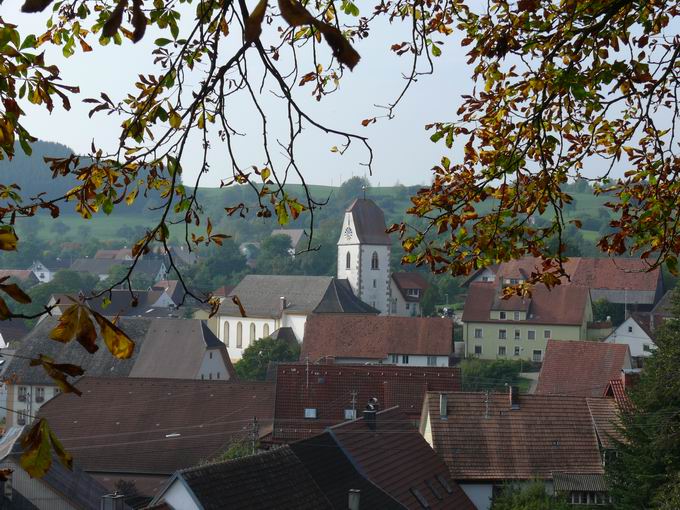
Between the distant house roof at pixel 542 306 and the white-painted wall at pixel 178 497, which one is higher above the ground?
the distant house roof at pixel 542 306

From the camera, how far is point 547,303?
202 ft

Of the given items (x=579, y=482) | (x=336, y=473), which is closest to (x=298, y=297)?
(x=579, y=482)

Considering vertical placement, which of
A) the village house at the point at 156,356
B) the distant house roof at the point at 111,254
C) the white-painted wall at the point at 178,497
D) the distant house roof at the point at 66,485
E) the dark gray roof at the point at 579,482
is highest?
the distant house roof at the point at 111,254

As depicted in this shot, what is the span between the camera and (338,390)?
31.5 meters

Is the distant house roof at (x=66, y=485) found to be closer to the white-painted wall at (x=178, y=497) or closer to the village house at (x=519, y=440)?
the white-painted wall at (x=178, y=497)

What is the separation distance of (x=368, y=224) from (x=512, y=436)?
53.9 m

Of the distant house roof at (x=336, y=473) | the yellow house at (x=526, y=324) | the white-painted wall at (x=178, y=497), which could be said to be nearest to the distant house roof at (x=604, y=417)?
the distant house roof at (x=336, y=473)

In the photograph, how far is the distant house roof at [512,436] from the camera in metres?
24.7

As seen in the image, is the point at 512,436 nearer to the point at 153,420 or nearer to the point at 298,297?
the point at 153,420

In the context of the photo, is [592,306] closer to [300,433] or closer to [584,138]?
[300,433]

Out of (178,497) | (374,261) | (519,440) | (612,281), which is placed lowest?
(178,497)

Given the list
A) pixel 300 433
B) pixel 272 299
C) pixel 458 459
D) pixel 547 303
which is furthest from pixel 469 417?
pixel 272 299

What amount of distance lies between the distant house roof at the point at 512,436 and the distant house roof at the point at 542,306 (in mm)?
33027

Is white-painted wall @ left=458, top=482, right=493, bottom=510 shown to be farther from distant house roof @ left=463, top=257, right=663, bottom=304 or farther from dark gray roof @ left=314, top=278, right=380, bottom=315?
dark gray roof @ left=314, top=278, right=380, bottom=315
